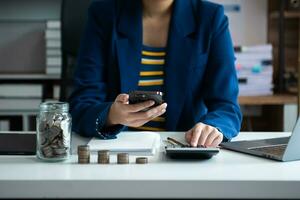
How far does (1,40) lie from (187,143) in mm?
1864

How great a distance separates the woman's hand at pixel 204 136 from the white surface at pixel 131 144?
0.27 feet

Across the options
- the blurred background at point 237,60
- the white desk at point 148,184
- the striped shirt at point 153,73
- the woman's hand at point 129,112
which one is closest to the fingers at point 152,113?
the woman's hand at point 129,112

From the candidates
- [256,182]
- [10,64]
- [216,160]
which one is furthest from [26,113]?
[256,182]

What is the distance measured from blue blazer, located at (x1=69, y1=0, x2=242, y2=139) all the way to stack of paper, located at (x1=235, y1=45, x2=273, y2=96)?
2.97 feet

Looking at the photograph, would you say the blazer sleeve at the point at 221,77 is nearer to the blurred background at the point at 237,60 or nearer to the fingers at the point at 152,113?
the fingers at the point at 152,113

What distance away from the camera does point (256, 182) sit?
0.83 meters

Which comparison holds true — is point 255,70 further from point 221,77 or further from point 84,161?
point 84,161

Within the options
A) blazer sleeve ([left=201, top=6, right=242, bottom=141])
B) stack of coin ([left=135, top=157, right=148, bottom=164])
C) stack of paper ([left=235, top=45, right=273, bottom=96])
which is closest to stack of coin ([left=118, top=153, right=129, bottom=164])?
stack of coin ([left=135, top=157, right=148, bottom=164])

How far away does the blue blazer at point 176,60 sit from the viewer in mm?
1448

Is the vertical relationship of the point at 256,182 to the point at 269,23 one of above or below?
below

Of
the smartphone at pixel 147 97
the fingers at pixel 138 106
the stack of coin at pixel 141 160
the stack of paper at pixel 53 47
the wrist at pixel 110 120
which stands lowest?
the stack of coin at pixel 141 160

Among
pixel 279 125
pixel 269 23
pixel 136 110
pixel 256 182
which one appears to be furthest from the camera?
pixel 269 23

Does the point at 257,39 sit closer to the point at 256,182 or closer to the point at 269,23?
the point at 269,23

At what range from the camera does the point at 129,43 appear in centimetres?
149
